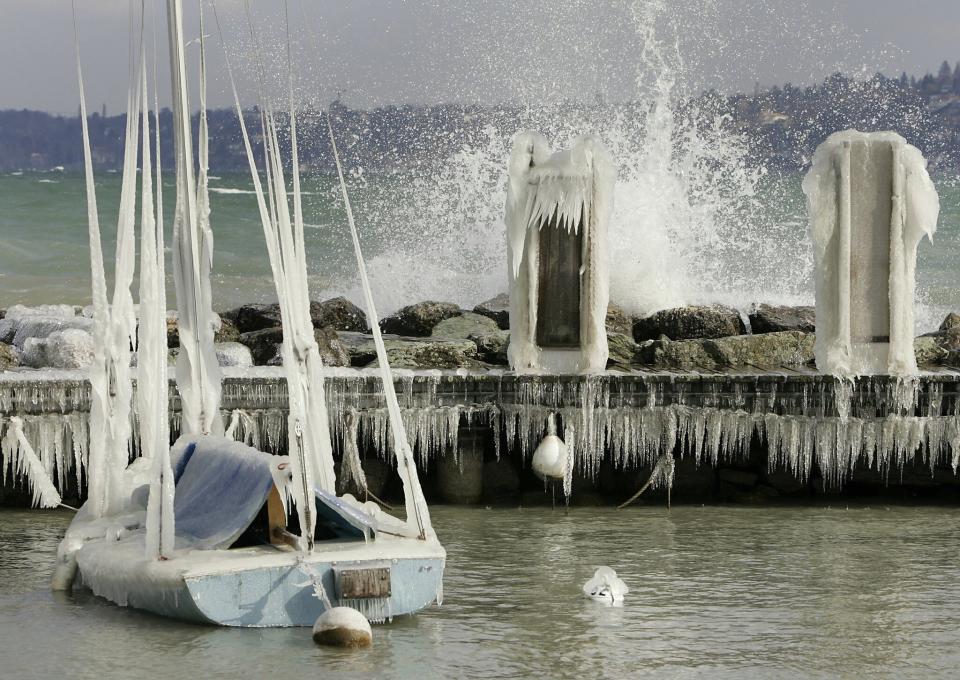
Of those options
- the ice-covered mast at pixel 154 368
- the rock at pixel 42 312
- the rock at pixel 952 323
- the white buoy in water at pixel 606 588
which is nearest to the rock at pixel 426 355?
the ice-covered mast at pixel 154 368

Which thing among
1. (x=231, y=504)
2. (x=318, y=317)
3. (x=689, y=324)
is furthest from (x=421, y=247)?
(x=231, y=504)

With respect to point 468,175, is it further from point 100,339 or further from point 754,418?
point 100,339

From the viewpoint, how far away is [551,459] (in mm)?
18594

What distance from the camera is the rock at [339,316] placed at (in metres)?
27.0

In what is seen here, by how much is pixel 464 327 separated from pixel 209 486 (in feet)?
40.5

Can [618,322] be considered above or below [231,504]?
above

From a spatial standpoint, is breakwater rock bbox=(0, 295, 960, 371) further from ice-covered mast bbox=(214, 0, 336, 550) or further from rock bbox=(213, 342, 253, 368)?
ice-covered mast bbox=(214, 0, 336, 550)

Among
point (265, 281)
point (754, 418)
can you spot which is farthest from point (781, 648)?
point (265, 281)

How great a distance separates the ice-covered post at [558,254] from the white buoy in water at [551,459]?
178 centimetres

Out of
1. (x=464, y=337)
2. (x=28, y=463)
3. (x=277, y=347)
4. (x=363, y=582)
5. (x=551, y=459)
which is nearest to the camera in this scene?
(x=363, y=582)

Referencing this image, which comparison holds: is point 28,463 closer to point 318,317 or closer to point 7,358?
point 7,358

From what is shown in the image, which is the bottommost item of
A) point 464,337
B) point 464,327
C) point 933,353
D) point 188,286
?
point 933,353

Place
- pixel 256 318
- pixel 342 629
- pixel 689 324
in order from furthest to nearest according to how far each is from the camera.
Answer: pixel 256 318 → pixel 689 324 → pixel 342 629

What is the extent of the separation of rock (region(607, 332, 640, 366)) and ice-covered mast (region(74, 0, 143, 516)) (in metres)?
7.66
